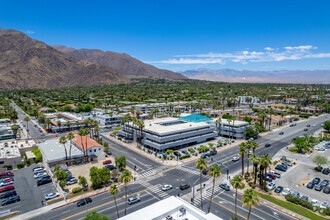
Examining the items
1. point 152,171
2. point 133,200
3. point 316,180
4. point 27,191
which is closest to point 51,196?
point 27,191

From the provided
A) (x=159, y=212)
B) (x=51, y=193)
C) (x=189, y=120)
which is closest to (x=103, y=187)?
(x=51, y=193)

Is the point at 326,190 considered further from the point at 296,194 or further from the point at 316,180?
the point at 296,194

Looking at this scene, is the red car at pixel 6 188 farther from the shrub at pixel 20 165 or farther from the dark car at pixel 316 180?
the dark car at pixel 316 180

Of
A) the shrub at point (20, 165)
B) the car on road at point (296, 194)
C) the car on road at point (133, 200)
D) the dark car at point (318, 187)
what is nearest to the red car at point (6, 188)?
the shrub at point (20, 165)

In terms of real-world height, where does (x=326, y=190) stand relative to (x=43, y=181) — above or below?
above

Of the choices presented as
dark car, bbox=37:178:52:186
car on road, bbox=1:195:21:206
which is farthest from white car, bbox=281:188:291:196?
car on road, bbox=1:195:21:206

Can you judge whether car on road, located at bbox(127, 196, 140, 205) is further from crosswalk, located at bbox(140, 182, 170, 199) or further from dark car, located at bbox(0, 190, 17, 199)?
dark car, located at bbox(0, 190, 17, 199)
